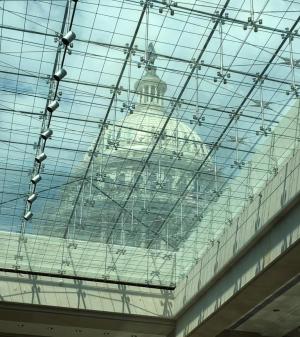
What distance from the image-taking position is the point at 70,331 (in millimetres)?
37906

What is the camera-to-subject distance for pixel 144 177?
32.0 meters

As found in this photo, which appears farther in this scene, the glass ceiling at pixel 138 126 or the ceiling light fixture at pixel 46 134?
the ceiling light fixture at pixel 46 134

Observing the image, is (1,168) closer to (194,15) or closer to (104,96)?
(104,96)

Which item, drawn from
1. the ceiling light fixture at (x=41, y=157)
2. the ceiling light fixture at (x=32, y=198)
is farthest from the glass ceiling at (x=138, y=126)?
the ceiling light fixture at (x=41, y=157)

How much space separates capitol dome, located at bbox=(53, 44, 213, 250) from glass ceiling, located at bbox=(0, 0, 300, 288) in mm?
72

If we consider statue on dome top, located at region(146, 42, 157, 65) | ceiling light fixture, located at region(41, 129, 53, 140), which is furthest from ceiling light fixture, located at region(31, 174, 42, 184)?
statue on dome top, located at region(146, 42, 157, 65)

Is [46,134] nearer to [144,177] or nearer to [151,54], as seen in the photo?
[151,54]

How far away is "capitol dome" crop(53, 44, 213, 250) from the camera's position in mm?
28430

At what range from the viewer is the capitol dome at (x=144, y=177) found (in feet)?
93.3

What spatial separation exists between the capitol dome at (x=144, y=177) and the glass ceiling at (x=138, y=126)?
0.07 metres

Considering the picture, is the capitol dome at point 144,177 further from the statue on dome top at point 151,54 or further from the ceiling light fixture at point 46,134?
the ceiling light fixture at point 46,134

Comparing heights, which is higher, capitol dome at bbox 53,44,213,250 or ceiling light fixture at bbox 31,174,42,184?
capitol dome at bbox 53,44,213,250

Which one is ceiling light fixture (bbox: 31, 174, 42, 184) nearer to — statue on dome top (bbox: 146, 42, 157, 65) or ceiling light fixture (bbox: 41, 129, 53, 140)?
ceiling light fixture (bbox: 41, 129, 53, 140)

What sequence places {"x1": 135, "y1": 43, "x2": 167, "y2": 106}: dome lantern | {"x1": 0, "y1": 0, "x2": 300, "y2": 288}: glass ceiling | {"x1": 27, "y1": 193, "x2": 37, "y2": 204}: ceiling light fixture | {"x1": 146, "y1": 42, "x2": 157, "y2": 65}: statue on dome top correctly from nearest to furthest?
{"x1": 0, "y1": 0, "x2": 300, "y2": 288}: glass ceiling
{"x1": 146, "y1": 42, "x2": 157, "y2": 65}: statue on dome top
{"x1": 135, "y1": 43, "x2": 167, "y2": 106}: dome lantern
{"x1": 27, "y1": 193, "x2": 37, "y2": 204}: ceiling light fixture
